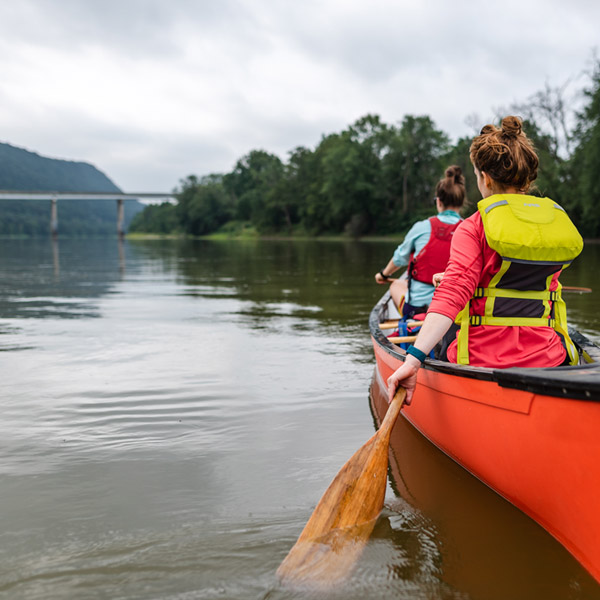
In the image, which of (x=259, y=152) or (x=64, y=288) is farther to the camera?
(x=259, y=152)

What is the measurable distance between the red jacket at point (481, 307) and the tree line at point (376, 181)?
24.3 metres

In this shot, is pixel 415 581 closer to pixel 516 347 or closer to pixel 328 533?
pixel 328 533

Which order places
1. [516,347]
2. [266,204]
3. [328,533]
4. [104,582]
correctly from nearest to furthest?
[104,582] → [328,533] → [516,347] → [266,204]

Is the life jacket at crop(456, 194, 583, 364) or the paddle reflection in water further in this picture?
the life jacket at crop(456, 194, 583, 364)

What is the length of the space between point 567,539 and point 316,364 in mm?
3783

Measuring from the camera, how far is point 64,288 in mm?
13086

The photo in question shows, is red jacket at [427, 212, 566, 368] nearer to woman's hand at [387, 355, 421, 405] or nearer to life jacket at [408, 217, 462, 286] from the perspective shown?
woman's hand at [387, 355, 421, 405]

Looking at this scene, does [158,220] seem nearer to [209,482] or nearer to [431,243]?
[431,243]

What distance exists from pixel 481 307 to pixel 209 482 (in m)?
1.79

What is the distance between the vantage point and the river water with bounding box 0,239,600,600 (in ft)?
7.80

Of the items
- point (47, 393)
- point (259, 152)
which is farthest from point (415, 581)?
point (259, 152)

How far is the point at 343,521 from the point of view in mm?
2660

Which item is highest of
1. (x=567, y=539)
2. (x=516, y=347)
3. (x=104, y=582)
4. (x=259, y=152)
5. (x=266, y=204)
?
(x=259, y=152)

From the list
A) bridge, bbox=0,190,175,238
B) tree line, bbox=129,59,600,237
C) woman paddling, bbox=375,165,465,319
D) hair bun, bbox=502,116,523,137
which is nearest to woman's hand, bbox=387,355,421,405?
hair bun, bbox=502,116,523,137
